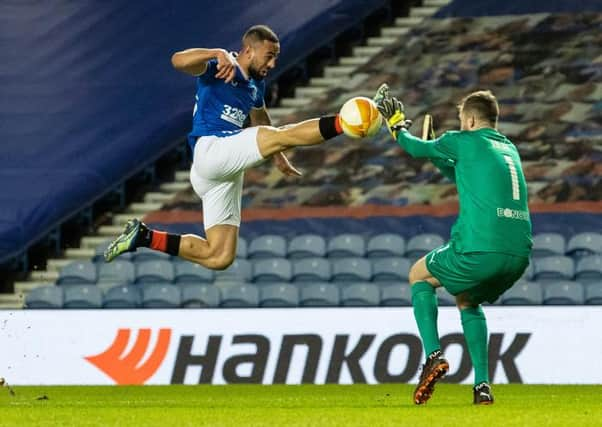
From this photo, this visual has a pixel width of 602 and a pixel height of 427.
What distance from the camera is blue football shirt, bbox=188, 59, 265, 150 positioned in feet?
31.8

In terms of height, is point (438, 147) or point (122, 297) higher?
point (438, 147)

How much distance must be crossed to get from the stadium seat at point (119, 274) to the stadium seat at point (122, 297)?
526mm

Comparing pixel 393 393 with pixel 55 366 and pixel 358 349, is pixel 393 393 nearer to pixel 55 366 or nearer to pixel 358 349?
pixel 358 349

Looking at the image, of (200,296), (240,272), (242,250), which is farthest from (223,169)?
(242,250)

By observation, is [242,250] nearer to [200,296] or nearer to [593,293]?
[200,296]

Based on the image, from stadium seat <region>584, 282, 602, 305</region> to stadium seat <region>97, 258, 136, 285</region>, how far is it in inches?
193

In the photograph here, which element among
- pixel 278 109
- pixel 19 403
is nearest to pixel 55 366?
pixel 19 403

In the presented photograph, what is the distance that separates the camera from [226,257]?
991cm

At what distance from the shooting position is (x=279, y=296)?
15008 millimetres

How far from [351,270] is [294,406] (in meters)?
6.64

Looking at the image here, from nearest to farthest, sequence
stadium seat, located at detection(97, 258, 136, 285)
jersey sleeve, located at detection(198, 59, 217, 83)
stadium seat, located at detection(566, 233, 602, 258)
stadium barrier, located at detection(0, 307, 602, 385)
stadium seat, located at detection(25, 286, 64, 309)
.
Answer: jersey sleeve, located at detection(198, 59, 217, 83) < stadium barrier, located at detection(0, 307, 602, 385) < stadium seat, located at detection(566, 233, 602, 258) < stadium seat, located at detection(25, 286, 64, 309) < stadium seat, located at detection(97, 258, 136, 285)

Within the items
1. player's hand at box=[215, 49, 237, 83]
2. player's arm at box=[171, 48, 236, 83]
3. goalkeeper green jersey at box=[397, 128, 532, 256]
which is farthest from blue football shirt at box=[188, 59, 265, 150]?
goalkeeper green jersey at box=[397, 128, 532, 256]

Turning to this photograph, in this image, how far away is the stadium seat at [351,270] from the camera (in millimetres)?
15477

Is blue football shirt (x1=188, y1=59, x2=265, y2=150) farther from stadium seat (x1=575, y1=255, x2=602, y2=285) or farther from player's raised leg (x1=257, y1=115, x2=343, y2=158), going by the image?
stadium seat (x1=575, y1=255, x2=602, y2=285)
